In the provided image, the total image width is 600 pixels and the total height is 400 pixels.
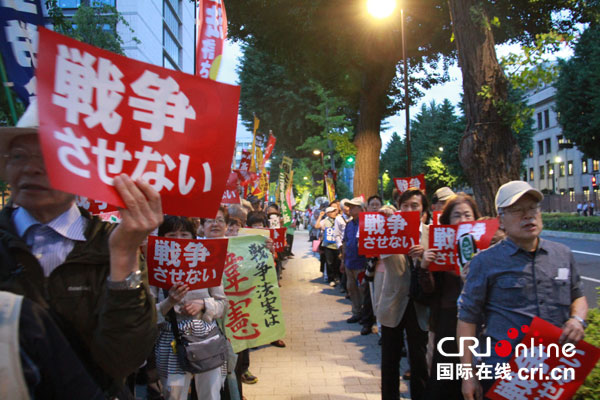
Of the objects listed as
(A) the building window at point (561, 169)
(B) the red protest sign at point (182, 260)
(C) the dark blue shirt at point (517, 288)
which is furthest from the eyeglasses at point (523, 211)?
(A) the building window at point (561, 169)

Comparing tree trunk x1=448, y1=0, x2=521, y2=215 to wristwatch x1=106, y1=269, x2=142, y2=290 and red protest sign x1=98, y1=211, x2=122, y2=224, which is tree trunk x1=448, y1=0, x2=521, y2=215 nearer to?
red protest sign x1=98, y1=211, x2=122, y2=224

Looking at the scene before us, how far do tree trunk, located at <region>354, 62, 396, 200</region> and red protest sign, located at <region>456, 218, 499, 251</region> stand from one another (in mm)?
10675

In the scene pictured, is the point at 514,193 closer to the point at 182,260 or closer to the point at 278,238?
the point at 182,260

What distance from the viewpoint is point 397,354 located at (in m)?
3.98

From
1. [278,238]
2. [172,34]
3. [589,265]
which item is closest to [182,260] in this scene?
[278,238]

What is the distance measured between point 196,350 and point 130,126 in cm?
205


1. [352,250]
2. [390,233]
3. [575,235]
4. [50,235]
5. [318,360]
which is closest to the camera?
[50,235]

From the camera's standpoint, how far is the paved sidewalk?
15.5 ft

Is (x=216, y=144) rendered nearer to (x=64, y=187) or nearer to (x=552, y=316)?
(x=64, y=187)

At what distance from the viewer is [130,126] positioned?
1.54 metres

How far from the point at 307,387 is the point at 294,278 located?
7838 mm

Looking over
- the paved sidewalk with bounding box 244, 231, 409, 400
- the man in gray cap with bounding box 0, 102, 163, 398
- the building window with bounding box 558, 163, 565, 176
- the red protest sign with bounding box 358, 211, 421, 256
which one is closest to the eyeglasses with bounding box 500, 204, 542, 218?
the red protest sign with bounding box 358, 211, 421, 256

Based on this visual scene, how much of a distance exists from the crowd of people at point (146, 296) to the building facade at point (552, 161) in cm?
4773

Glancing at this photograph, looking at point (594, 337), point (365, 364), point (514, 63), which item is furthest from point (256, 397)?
point (514, 63)
